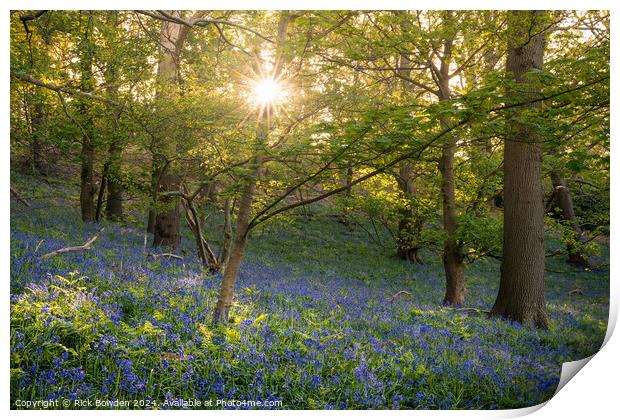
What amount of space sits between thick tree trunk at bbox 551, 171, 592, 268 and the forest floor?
1354 mm

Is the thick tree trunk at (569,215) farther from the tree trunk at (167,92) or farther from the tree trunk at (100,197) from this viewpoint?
the tree trunk at (100,197)

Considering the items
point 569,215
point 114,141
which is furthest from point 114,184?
point 569,215

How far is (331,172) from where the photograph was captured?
393 cm

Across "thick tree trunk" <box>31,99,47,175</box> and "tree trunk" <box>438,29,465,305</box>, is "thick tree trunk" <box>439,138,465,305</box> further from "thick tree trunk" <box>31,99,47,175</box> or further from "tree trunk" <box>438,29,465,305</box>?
"thick tree trunk" <box>31,99,47,175</box>

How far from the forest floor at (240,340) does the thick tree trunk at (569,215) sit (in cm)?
135

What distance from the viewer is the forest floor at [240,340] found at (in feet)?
10.5

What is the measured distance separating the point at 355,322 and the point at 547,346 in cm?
243

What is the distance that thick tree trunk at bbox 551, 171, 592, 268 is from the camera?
7422mm

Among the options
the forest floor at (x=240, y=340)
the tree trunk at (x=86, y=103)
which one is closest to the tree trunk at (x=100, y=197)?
the forest floor at (x=240, y=340)

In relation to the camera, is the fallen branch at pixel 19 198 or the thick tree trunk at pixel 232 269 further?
the fallen branch at pixel 19 198

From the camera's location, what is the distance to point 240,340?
3.75 meters
